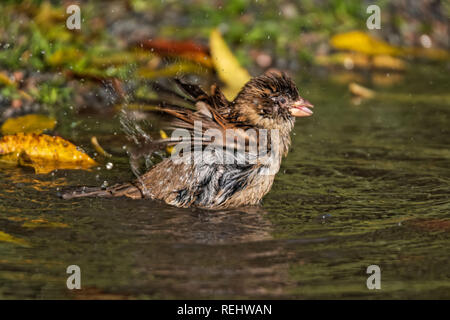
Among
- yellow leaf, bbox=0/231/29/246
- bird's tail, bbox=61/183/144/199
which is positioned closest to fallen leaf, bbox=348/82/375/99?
bird's tail, bbox=61/183/144/199

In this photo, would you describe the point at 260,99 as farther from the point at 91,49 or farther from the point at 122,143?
the point at 91,49

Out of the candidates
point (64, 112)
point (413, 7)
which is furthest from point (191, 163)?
point (413, 7)

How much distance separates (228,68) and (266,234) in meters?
3.16

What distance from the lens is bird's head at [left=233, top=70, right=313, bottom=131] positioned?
17.5 ft

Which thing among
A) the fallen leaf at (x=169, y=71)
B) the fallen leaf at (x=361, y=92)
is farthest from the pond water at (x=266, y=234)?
the fallen leaf at (x=361, y=92)

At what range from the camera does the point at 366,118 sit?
24.9 ft

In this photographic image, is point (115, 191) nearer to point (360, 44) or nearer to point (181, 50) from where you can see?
point (181, 50)

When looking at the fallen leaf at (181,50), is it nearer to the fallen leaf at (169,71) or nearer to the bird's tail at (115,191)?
the fallen leaf at (169,71)

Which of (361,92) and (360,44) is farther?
(360,44)

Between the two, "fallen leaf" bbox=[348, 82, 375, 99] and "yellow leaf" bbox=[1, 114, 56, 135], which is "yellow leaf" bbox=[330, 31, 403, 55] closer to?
"fallen leaf" bbox=[348, 82, 375, 99]

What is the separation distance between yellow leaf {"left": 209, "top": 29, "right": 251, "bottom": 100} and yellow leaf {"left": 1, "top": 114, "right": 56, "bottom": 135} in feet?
5.49

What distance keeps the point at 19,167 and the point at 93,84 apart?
2.14m

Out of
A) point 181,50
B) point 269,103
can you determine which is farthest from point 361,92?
point 269,103

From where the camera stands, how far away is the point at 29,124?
265 inches
